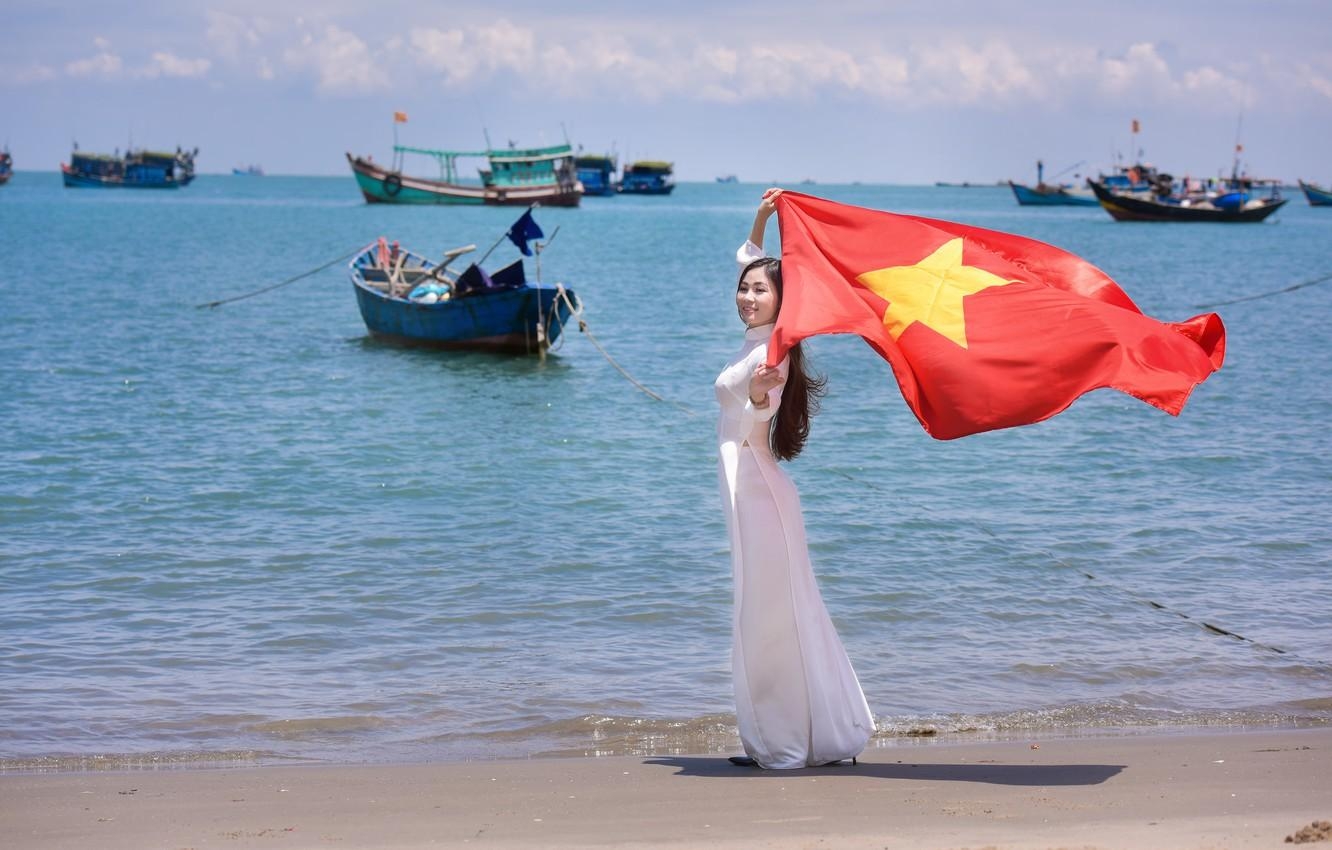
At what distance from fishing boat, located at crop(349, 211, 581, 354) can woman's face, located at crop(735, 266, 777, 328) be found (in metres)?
18.7

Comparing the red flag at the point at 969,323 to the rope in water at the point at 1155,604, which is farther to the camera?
the rope in water at the point at 1155,604

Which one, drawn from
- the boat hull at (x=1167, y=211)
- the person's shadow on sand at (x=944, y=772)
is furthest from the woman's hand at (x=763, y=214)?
the boat hull at (x=1167, y=211)

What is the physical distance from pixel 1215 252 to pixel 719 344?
152 feet

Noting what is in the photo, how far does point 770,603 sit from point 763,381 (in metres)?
0.89

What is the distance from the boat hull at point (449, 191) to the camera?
4473 inches

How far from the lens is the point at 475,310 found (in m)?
25.3

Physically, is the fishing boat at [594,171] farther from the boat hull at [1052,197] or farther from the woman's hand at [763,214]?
the woman's hand at [763,214]

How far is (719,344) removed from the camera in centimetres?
3005

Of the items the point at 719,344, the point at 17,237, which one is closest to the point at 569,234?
the point at 17,237

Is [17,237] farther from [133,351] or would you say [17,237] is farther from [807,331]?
[807,331]

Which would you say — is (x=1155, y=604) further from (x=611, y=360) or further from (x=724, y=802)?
(x=611, y=360)

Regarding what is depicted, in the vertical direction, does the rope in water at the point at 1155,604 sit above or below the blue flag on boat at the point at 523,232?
below

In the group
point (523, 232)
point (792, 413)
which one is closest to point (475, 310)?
point (523, 232)

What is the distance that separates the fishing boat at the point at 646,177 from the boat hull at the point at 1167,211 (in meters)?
87.0
